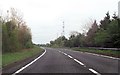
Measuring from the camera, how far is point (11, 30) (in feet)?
179

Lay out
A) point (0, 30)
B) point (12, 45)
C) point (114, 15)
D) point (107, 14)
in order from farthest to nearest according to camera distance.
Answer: point (107, 14) < point (114, 15) < point (12, 45) < point (0, 30)

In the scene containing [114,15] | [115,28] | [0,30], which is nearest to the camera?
[0,30]

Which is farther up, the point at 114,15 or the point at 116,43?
the point at 114,15

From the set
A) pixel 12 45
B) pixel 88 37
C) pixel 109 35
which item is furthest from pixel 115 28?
pixel 88 37

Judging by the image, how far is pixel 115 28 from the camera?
5531 cm

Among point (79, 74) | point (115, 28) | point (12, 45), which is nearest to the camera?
point (79, 74)

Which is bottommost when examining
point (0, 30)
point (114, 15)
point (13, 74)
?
point (13, 74)

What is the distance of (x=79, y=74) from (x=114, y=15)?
6284 centimetres

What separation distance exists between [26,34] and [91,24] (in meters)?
33.0

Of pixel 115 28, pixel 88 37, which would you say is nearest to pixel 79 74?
pixel 115 28

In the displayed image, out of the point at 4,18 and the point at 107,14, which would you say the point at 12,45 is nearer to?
the point at 4,18

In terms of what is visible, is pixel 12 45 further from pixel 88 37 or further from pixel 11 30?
pixel 88 37

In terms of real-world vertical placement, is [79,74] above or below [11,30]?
below

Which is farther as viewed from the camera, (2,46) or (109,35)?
Result: (109,35)
